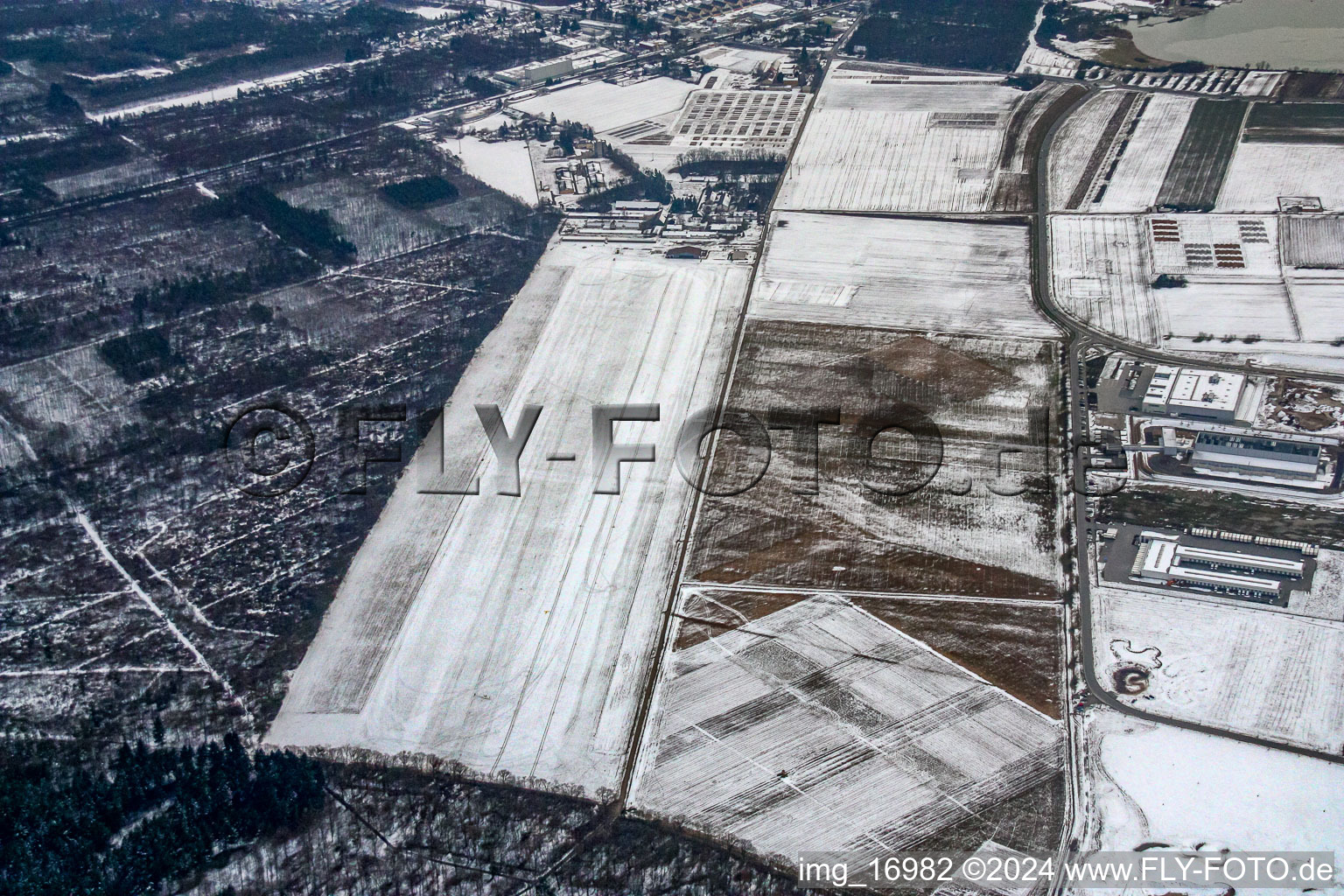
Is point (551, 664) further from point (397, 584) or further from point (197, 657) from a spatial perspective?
point (197, 657)

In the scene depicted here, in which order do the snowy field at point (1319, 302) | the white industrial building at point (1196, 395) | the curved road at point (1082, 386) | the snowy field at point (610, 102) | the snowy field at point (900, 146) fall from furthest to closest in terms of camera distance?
the snowy field at point (610, 102), the snowy field at point (900, 146), the snowy field at point (1319, 302), the white industrial building at point (1196, 395), the curved road at point (1082, 386)

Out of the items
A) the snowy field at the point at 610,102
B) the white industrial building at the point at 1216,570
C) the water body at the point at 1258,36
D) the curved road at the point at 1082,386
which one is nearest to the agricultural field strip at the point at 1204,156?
the curved road at the point at 1082,386

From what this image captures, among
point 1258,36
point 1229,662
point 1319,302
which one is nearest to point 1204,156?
point 1319,302

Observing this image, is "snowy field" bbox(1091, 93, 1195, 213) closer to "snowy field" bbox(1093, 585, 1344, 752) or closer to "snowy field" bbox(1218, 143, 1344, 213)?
"snowy field" bbox(1218, 143, 1344, 213)

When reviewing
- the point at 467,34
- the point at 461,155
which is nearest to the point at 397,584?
the point at 461,155

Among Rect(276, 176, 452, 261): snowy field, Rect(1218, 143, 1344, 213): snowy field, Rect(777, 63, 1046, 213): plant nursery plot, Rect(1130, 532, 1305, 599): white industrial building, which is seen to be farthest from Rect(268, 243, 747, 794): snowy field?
Rect(1218, 143, 1344, 213): snowy field

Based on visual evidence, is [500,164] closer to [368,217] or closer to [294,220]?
[368,217]

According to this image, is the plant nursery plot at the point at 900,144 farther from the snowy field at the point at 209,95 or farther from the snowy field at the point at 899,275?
the snowy field at the point at 209,95
